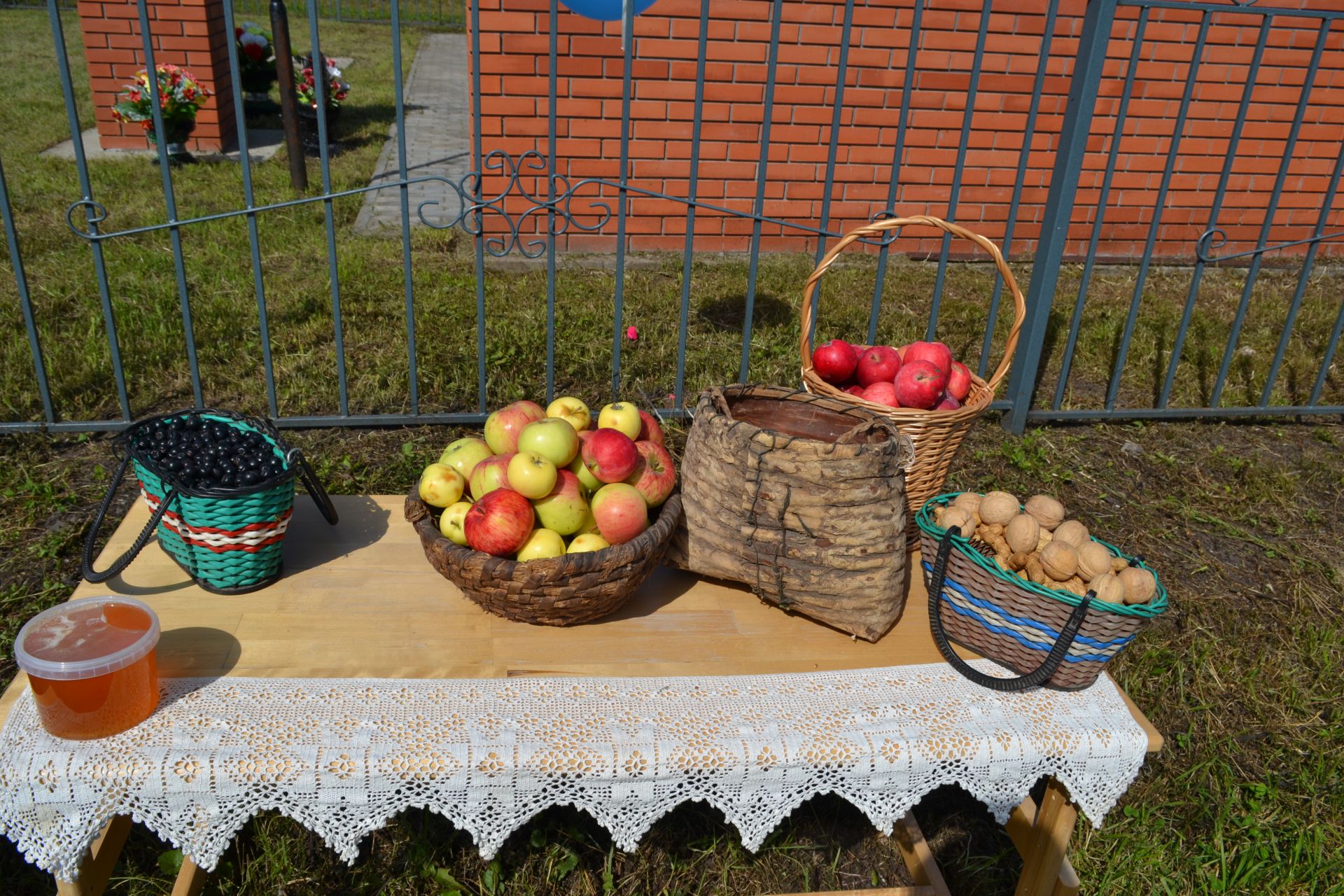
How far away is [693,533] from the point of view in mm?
1953

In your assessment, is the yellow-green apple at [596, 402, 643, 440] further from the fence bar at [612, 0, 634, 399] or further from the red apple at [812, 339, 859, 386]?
the fence bar at [612, 0, 634, 399]

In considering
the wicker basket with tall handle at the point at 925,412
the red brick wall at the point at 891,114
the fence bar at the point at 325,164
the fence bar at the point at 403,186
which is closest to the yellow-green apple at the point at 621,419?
the wicker basket with tall handle at the point at 925,412

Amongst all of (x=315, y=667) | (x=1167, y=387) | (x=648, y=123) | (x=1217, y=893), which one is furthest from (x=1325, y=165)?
(x=315, y=667)

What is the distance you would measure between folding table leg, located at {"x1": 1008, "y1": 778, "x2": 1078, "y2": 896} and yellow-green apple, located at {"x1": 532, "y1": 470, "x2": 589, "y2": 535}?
3.23ft

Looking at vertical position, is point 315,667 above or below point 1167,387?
above

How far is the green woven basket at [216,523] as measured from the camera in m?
Answer: 1.74

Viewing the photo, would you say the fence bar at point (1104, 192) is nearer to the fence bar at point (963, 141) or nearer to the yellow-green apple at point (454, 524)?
the fence bar at point (963, 141)

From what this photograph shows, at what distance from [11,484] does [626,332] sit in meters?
2.39

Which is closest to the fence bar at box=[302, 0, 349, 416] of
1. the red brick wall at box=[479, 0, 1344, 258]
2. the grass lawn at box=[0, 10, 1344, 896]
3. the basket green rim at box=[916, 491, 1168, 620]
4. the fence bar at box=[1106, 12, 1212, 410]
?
the grass lawn at box=[0, 10, 1344, 896]

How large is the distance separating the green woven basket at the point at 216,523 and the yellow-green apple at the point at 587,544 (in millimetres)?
542

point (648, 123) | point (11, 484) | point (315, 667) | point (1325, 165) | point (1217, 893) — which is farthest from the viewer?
point (1325, 165)

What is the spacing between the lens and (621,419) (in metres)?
1.98

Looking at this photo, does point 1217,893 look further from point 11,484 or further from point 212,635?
point 11,484

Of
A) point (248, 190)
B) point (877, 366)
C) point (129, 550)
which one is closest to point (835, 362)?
point (877, 366)
